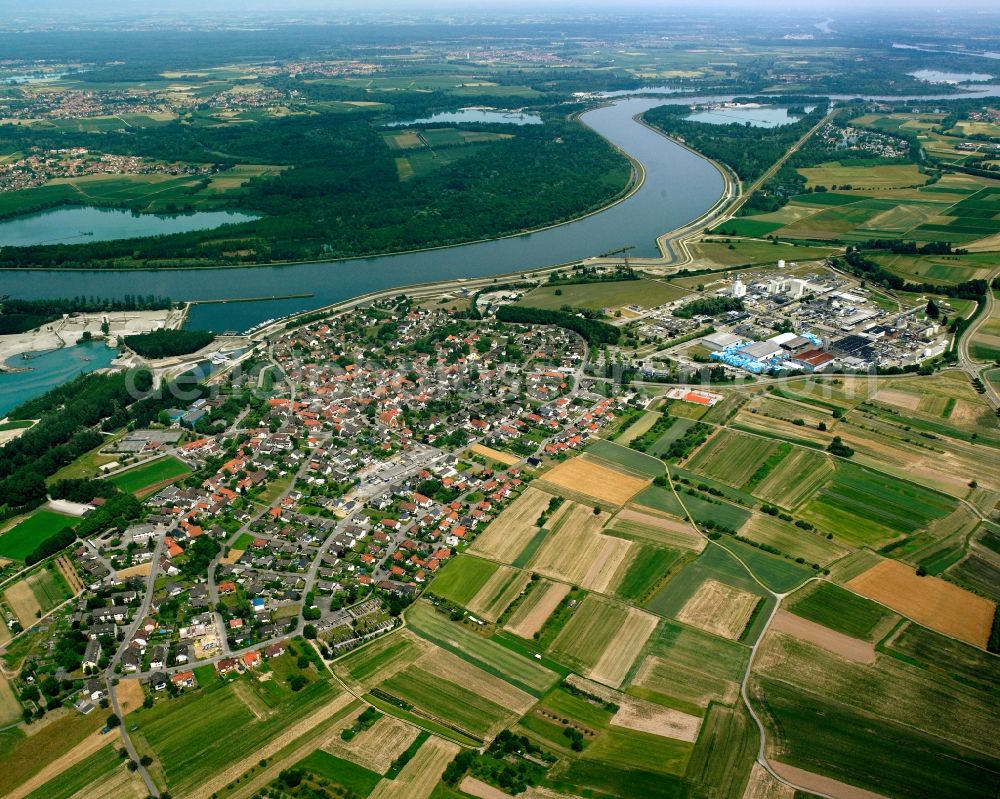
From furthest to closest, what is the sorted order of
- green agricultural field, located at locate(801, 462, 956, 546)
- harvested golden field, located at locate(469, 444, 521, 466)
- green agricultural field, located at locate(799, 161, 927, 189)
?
1. green agricultural field, located at locate(799, 161, 927, 189)
2. harvested golden field, located at locate(469, 444, 521, 466)
3. green agricultural field, located at locate(801, 462, 956, 546)

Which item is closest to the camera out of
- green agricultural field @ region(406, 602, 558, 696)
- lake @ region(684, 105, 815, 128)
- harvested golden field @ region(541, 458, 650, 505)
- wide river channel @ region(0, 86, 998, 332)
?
green agricultural field @ region(406, 602, 558, 696)

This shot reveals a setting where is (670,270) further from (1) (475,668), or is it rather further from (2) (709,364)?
(1) (475,668)

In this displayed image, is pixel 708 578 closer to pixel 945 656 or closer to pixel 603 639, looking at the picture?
pixel 603 639

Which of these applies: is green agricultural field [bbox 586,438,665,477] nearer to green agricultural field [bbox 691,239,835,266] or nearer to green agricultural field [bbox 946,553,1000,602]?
green agricultural field [bbox 946,553,1000,602]

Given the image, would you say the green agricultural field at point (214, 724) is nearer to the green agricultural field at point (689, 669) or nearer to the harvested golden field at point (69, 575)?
the harvested golden field at point (69, 575)

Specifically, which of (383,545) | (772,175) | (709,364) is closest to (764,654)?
(383,545)

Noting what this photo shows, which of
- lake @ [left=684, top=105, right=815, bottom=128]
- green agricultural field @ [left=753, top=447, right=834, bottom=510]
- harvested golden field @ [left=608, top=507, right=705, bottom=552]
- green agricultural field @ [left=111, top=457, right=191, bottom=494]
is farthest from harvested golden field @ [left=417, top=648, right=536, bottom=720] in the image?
lake @ [left=684, top=105, right=815, bottom=128]
